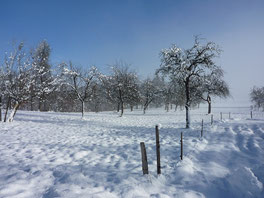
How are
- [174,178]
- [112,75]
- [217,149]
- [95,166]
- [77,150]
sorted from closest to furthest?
[174,178]
[95,166]
[77,150]
[217,149]
[112,75]

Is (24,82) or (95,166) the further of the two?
(24,82)

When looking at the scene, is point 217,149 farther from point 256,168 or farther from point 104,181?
point 104,181

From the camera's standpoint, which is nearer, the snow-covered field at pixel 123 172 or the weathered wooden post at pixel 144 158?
the snow-covered field at pixel 123 172

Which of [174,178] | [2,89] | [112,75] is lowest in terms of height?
[174,178]

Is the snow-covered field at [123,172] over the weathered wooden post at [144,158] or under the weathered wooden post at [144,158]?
under

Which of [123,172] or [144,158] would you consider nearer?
[144,158]

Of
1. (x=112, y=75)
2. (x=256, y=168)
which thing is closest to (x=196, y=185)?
(x=256, y=168)

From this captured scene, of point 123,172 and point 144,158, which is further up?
point 144,158

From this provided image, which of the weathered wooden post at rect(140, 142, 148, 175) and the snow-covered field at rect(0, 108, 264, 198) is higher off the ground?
the weathered wooden post at rect(140, 142, 148, 175)

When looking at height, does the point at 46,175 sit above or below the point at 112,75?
below

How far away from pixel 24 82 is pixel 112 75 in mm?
15711

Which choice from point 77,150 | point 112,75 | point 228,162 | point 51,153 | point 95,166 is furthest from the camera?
point 112,75

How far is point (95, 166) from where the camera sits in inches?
198

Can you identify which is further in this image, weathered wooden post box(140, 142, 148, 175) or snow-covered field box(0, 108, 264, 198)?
weathered wooden post box(140, 142, 148, 175)
